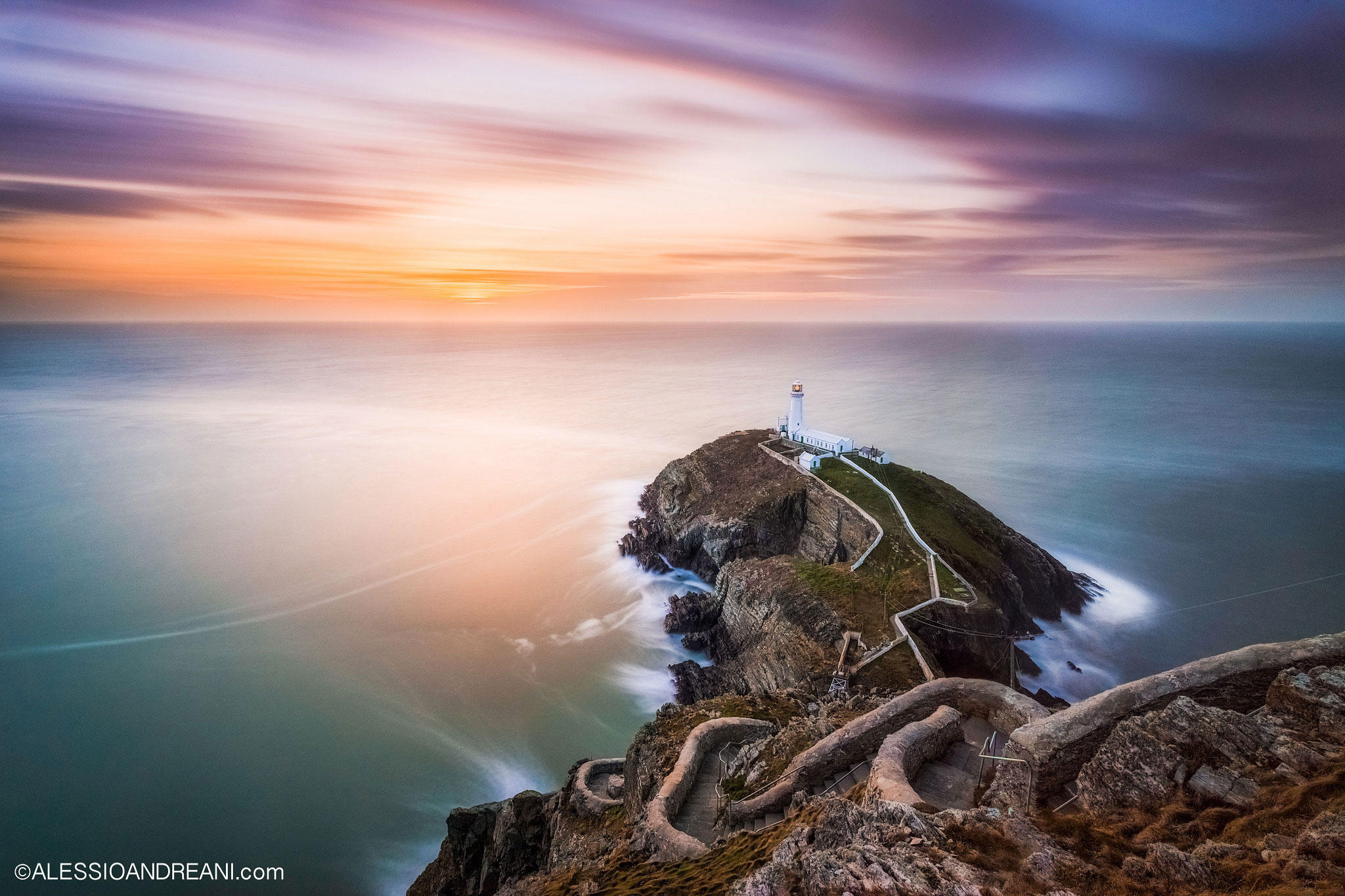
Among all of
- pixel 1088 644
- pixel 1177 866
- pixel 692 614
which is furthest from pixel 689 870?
pixel 1088 644

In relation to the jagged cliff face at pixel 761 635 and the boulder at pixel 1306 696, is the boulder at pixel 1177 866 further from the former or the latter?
the jagged cliff face at pixel 761 635

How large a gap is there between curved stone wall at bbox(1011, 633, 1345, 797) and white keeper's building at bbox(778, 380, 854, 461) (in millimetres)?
31303

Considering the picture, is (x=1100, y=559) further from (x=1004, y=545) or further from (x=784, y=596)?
(x=784, y=596)

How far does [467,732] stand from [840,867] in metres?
24.5

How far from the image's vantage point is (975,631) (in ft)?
82.4

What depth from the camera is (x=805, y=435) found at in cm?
4712

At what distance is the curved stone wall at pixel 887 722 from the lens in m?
13.0

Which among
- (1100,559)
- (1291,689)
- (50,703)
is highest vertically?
(1291,689)

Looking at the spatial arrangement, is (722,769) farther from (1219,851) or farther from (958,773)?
(1219,851)

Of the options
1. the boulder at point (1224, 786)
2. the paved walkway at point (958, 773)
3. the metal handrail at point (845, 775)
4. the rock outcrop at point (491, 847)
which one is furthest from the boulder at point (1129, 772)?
the rock outcrop at point (491, 847)

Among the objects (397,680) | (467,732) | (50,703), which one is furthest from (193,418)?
(467,732)

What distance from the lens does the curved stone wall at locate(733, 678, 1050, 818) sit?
13047 millimetres

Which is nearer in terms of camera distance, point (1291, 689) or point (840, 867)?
point (840, 867)

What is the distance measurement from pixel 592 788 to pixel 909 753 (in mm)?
11629
